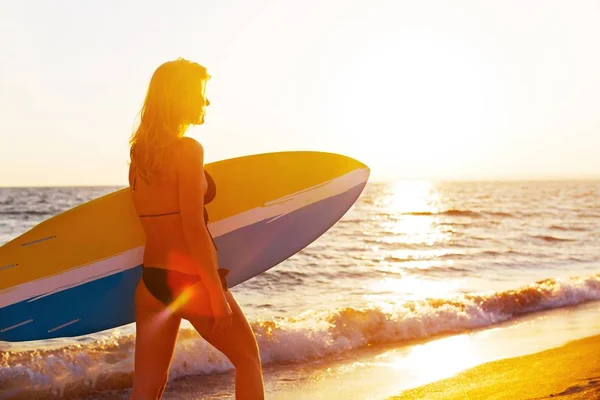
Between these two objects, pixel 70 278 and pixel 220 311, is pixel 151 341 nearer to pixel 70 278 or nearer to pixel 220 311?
pixel 220 311

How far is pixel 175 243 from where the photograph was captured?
229cm

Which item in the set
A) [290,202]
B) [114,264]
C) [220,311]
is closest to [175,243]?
[220,311]

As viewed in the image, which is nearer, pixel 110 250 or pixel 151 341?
pixel 151 341

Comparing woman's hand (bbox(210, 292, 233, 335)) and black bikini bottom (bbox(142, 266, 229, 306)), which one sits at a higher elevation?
black bikini bottom (bbox(142, 266, 229, 306))

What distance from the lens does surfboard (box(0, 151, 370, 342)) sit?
324 centimetres

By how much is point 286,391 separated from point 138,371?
2.32m

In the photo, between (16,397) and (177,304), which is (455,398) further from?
(16,397)

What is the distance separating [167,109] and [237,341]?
2.66 ft

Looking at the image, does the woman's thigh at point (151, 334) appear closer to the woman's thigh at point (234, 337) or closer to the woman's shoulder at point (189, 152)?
the woman's thigh at point (234, 337)

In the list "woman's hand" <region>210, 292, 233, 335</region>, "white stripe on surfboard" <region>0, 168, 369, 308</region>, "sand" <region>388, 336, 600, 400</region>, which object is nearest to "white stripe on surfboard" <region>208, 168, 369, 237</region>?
"white stripe on surfboard" <region>0, 168, 369, 308</region>

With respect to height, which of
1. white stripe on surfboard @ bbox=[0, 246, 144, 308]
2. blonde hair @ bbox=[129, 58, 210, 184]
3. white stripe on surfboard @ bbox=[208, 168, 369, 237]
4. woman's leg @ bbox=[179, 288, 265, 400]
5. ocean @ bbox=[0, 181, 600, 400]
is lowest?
ocean @ bbox=[0, 181, 600, 400]

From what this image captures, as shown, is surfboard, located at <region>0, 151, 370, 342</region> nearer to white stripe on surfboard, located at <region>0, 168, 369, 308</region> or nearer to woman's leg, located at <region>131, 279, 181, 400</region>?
white stripe on surfboard, located at <region>0, 168, 369, 308</region>

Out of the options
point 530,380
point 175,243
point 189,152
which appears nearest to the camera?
point 189,152

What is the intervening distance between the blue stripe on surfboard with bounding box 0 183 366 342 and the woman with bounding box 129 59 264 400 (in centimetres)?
89
